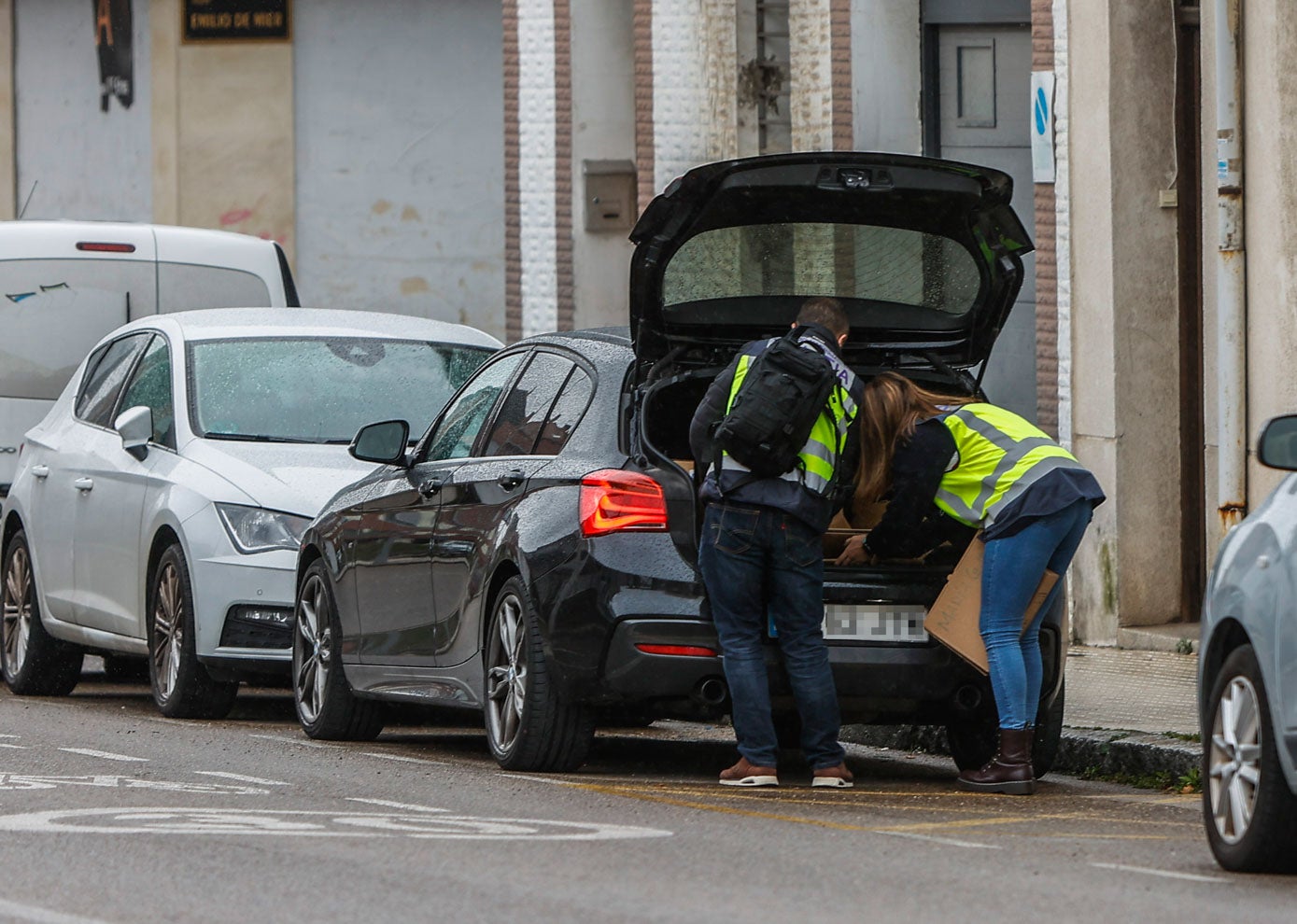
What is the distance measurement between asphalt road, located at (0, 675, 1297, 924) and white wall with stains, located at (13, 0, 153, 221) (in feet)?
67.0

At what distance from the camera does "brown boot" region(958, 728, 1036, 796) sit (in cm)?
955

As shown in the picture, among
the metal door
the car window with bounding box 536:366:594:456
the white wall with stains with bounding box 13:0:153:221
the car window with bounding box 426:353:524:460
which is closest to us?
the car window with bounding box 536:366:594:456

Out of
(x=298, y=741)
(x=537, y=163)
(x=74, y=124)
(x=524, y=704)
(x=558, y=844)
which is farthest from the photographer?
(x=74, y=124)

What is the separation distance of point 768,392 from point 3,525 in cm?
679

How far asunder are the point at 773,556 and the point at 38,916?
132 inches

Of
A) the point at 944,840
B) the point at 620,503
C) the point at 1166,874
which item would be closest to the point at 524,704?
the point at 620,503

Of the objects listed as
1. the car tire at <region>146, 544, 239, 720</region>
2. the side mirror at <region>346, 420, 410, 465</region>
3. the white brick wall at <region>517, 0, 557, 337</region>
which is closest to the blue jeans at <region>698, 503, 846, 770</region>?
the side mirror at <region>346, 420, 410, 465</region>

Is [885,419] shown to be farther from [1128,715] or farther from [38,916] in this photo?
[38,916]

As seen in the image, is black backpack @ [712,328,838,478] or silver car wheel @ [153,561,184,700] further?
silver car wheel @ [153,561,184,700]

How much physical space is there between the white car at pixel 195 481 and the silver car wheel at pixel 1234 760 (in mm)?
5461

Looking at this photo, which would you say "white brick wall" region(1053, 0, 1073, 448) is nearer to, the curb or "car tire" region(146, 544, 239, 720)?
the curb

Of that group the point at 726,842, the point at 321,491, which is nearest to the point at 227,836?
the point at 726,842

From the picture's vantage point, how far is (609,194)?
2322 cm

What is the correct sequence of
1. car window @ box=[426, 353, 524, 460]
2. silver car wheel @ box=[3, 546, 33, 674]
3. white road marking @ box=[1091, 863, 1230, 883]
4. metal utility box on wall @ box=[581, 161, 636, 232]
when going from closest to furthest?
white road marking @ box=[1091, 863, 1230, 883] → car window @ box=[426, 353, 524, 460] → silver car wheel @ box=[3, 546, 33, 674] → metal utility box on wall @ box=[581, 161, 636, 232]
